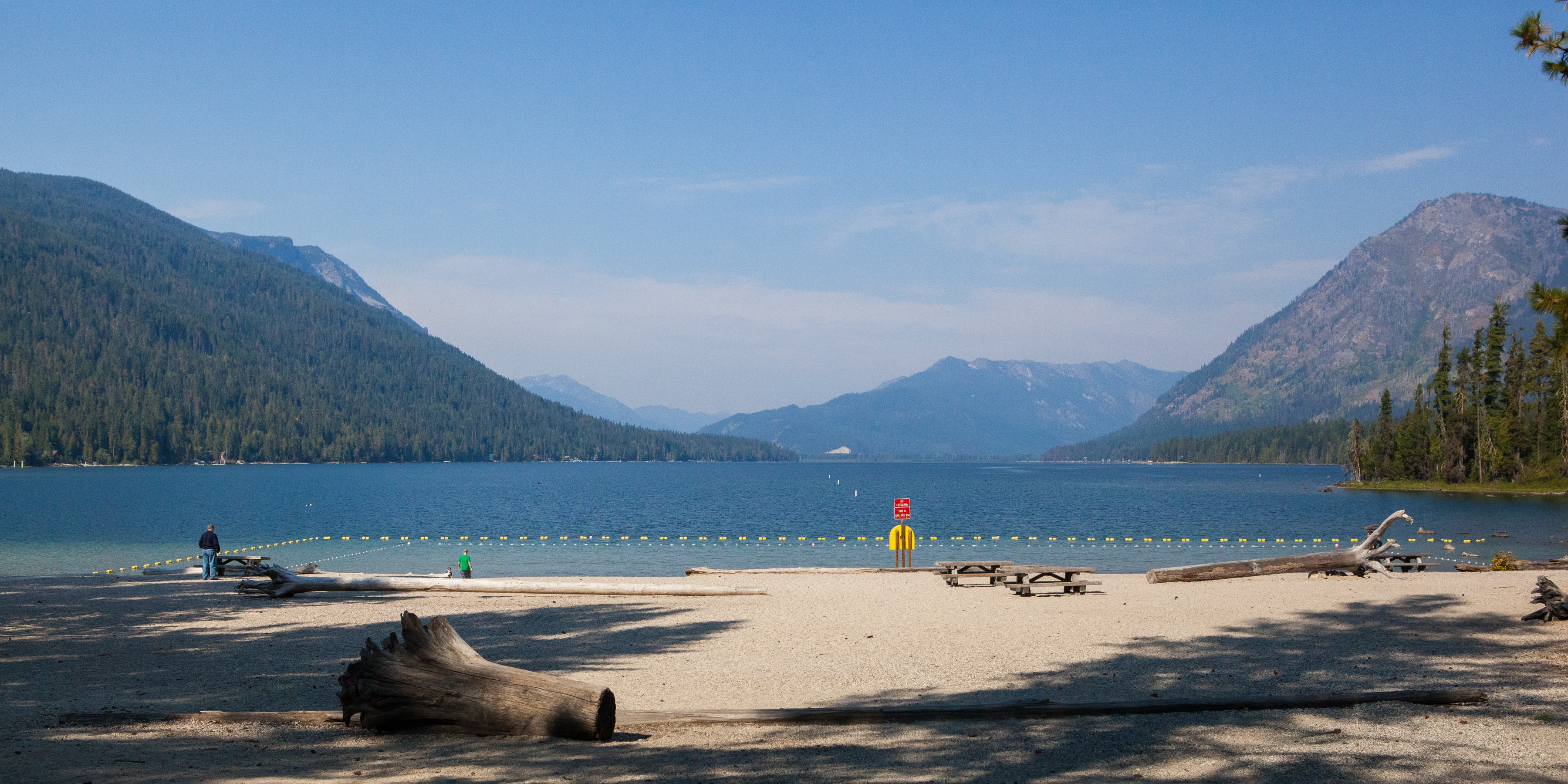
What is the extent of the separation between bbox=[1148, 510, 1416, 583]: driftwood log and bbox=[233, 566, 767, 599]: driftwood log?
34.0 feet

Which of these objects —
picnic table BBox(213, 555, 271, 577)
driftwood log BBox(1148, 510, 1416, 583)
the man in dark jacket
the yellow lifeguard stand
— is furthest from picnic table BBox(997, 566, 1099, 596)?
the man in dark jacket

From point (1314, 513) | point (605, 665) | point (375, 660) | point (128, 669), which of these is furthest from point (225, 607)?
point (1314, 513)

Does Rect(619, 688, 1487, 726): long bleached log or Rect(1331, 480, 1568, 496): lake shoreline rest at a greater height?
Rect(619, 688, 1487, 726): long bleached log

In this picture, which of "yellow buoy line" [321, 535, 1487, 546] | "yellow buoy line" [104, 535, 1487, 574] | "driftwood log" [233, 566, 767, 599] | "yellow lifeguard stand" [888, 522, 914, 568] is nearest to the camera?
"driftwood log" [233, 566, 767, 599]

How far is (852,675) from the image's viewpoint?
43.3 ft

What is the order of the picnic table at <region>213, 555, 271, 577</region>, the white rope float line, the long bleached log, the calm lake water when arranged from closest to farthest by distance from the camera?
the long bleached log < the picnic table at <region>213, 555, 271, 577</region> < the white rope float line < the calm lake water

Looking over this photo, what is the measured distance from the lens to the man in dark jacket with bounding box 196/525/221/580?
26.7 m

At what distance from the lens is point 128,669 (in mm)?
13703

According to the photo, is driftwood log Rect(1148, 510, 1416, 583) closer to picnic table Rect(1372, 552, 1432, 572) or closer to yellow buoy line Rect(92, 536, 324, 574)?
picnic table Rect(1372, 552, 1432, 572)

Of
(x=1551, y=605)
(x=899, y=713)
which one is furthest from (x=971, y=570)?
(x=899, y=713)

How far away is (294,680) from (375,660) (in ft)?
13.7

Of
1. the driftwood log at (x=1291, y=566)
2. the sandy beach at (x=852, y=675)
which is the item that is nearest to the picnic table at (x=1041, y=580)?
the sandy beach at (x=852, y=675)

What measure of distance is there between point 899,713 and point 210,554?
79.3 ft

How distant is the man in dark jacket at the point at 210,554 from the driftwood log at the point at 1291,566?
2520cm
